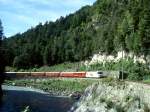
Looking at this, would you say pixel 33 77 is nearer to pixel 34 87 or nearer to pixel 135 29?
pixel 34 87

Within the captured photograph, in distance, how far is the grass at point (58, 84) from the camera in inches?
4657

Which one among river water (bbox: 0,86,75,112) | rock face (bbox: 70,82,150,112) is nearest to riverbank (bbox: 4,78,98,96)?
river water (bbox: 0,86,75,112)

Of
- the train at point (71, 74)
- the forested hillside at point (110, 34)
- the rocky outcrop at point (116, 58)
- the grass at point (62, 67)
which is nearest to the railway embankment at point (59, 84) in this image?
the train at point (71, 74)

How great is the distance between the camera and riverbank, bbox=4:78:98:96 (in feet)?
383

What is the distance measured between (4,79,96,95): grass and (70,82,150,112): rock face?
1454 inches

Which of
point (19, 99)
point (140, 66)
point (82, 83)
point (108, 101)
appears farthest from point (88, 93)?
point (82, 83)

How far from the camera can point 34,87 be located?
453ft

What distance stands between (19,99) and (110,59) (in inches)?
1915

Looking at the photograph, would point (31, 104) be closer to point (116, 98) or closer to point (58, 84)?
point (116, 98)

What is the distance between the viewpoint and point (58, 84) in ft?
438

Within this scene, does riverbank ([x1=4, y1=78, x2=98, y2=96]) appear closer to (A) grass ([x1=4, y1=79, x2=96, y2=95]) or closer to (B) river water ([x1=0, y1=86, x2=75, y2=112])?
(A) grass ([x1=4, y1=79, x2=96, y2=95])

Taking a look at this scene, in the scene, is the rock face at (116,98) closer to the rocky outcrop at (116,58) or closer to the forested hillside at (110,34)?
the forested hillside at (110,34)

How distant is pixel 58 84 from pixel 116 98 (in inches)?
2750

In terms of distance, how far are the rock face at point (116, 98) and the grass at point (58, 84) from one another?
36919mm
